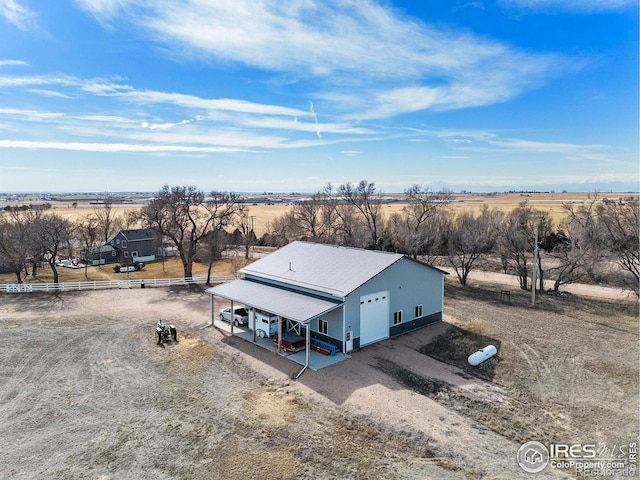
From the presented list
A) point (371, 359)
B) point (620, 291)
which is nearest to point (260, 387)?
point (371, 359)

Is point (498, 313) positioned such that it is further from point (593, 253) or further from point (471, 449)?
point (471, 449)

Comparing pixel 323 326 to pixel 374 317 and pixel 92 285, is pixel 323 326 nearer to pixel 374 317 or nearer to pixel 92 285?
pixel 374 317

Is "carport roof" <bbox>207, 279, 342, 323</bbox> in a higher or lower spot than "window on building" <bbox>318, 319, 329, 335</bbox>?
higher

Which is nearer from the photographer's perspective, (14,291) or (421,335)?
(421,335)

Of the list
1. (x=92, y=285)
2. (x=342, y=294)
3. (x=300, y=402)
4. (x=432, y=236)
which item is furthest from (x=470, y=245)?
(x=92, y=285)

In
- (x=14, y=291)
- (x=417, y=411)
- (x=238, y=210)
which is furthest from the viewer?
(x=238, y=210)

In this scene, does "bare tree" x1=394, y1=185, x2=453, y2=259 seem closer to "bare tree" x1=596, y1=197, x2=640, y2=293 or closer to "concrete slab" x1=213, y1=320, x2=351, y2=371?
"bare tree" x1=596, y1=197, x2=640, y2=293
